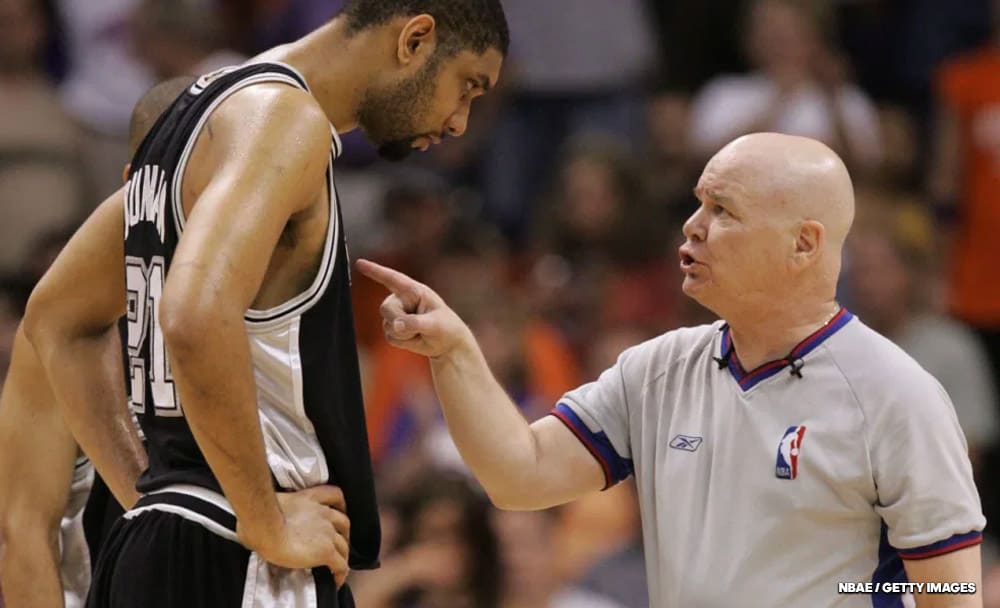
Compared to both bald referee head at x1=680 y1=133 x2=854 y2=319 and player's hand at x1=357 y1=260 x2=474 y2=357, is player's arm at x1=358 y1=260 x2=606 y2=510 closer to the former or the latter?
player's hand at x1=357 y1=260 x2=474 y2=357

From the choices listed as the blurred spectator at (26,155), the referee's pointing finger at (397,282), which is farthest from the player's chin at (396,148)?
the blurred spectator at (26,155)

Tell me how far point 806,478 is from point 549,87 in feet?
19.8

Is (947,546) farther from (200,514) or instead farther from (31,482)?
(31,482)

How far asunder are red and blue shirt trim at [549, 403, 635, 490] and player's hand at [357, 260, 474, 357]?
12.8 inches

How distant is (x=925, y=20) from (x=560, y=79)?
6.80 feet

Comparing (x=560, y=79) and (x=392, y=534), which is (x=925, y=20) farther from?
(x=392, y=534)

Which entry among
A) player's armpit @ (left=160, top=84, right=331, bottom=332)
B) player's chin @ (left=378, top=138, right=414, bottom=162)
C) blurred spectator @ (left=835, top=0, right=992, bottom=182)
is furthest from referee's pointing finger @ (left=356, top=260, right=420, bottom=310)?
blurred spectator @ (left=835, top=0, right=992, bottom=182)

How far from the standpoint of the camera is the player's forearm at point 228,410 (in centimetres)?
307

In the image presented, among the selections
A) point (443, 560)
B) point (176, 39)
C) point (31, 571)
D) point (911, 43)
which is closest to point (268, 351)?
point (31, 571)

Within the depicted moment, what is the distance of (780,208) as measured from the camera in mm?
3572

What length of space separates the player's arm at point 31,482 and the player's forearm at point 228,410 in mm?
769

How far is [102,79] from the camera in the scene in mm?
8891

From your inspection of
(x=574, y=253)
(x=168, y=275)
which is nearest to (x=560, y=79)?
(x=574, y=253)
